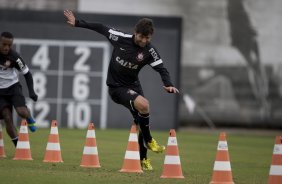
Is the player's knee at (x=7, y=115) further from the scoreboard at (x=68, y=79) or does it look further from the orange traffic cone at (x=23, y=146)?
the scoreboard at (x=68, y=79)

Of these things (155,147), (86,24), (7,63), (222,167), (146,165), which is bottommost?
(146,165)

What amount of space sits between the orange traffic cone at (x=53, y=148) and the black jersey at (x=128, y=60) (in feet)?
3.81

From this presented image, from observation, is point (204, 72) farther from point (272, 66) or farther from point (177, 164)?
point (177, 164)

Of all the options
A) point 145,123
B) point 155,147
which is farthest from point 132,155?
point 145,123

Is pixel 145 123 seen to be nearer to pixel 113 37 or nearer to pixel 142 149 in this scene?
pixel 142 149

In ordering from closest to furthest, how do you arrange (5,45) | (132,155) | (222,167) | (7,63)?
(222,167) → (132,155) → (5,45) → (7,63)

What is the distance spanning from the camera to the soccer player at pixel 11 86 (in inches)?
630

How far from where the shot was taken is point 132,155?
44.3 ft

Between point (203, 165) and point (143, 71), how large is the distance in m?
11.9

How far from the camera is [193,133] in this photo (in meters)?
30.3

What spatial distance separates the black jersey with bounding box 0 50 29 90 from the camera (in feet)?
52.7

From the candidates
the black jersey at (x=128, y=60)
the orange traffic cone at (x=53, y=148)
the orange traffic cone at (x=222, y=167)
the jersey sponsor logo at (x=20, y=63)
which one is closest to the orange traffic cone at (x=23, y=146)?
the orange traffic cone at (x=53, y=148)

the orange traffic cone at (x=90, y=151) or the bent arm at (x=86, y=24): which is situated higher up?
the bent arm at (x=86, y=24)

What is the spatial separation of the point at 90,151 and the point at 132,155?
958 millimetres
